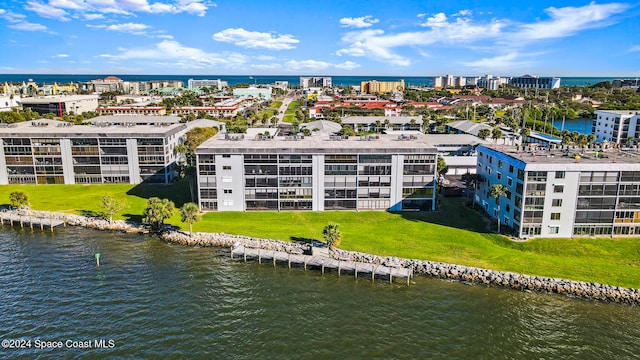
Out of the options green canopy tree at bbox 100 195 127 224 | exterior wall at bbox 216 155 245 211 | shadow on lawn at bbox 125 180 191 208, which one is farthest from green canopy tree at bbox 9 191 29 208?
exterior wall at bbox 216 155 245 211

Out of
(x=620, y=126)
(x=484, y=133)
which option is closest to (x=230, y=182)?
(x=484, y=133)

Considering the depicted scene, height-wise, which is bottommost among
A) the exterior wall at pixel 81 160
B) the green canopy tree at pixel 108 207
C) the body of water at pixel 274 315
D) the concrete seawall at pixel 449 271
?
the body of water at pixel 274 315

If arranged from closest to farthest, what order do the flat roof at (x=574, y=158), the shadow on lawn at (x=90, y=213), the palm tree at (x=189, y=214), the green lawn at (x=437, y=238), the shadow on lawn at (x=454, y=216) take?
the green lawn at (x=437, y=238), the flat roof at (x=574, y=158), the palm tree at (x=189, y=214), the shadow on lawn at (x=454, y=216), the shadow on lawn at (x=90, y=213)

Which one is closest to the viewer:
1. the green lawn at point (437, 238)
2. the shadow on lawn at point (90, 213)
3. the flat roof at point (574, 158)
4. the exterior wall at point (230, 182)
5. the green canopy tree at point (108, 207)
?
the green lawn at point (437, 238)

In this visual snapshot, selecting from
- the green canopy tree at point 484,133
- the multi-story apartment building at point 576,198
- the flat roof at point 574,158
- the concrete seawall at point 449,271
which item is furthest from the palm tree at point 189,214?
the green canopy tree at point 484,133

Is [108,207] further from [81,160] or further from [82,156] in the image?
[81,160]

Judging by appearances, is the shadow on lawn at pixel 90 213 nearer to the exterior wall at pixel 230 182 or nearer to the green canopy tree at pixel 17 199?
the green canopy tree at pixel 17 199
